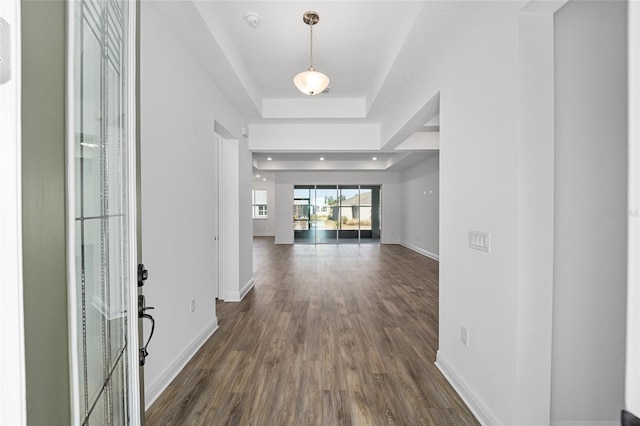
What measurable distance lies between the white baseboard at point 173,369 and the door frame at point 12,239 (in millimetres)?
1706

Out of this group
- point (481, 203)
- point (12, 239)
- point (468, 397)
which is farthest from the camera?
point (468, 397)

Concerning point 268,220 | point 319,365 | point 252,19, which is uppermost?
point 252,19

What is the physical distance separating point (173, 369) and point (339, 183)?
872 centimetres

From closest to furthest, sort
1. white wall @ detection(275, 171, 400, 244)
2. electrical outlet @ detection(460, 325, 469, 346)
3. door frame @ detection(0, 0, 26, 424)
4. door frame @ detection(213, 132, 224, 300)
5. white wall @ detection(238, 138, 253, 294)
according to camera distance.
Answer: door frame @ detection(0, 0, 26, 424) < electrical outlet @ detection(460, 325, 469, 346) < door frame @ detection(213, 132, 224, 300) < white wall @ detection(238, 138, 253, 294) < white wall @ detection(275, 171, 400, 244)

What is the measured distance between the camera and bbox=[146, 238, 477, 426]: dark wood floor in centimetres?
181

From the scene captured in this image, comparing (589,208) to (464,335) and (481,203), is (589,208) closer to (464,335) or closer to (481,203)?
(481,203)

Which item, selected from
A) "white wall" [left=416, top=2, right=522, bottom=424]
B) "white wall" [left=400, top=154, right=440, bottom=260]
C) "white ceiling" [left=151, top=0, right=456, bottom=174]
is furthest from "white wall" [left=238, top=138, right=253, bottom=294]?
"white wall" [left=400, top=154, right=440, bottom=260]

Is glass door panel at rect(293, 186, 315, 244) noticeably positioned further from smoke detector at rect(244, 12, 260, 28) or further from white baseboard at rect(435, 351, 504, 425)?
white baseboard at rect(435, 351, 504, 425)

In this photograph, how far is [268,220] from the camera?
530 inches

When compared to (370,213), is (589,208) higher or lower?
higher

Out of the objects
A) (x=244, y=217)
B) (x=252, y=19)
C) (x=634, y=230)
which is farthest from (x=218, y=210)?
(x=634, y=230)

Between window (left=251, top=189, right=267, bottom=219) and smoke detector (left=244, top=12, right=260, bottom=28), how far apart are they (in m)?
11.1

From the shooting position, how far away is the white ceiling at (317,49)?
2209 mm

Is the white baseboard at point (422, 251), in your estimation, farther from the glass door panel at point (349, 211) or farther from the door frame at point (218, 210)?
the door frame at point (218, 210)
